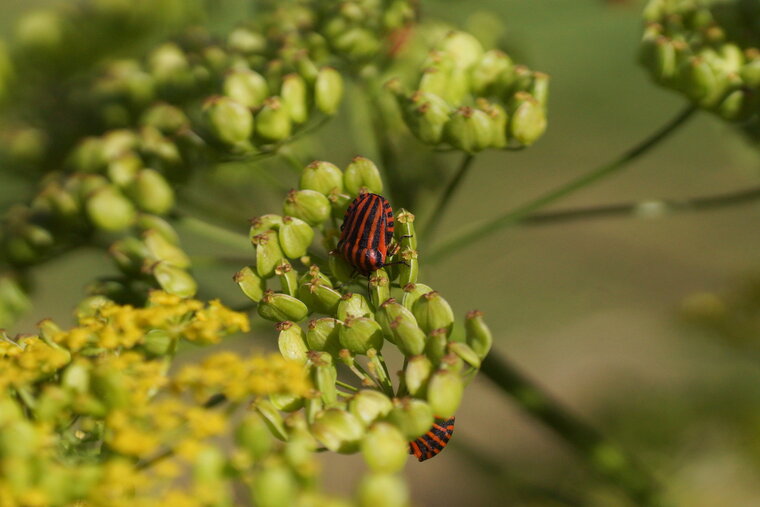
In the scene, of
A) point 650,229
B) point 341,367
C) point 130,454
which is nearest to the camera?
point 130,454

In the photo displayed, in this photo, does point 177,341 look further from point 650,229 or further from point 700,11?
point 650,229

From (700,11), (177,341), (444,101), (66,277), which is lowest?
(66,277)

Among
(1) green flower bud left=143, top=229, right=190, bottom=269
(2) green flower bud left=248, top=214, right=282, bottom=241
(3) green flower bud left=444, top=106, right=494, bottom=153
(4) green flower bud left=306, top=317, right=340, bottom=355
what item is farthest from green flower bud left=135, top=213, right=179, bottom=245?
(3) green flower bud left=444, top=106, right=494, bottom=153

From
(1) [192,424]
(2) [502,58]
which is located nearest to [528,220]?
(2) [502,58]

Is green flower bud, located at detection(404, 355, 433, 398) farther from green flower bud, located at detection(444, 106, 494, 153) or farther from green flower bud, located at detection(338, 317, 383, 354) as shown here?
green flower bud, located at detection(444, 106, 494, 153)

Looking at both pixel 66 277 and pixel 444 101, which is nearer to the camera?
pixel 444 101

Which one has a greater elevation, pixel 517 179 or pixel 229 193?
pixel 229 193

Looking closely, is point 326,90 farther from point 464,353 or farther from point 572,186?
point 464,353

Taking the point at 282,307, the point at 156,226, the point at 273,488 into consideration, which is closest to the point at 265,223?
the point at 282,307
